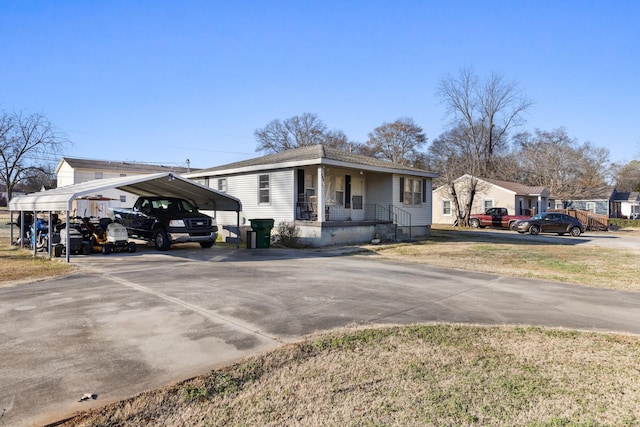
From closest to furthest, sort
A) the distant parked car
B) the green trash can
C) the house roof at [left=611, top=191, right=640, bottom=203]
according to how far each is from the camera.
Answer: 1. the green trash can
2. the distant parked car
3. the house roof at [left=611, top=191, right=640, bottom=203]

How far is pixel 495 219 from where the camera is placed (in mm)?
30797

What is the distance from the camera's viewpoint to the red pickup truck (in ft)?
98.5

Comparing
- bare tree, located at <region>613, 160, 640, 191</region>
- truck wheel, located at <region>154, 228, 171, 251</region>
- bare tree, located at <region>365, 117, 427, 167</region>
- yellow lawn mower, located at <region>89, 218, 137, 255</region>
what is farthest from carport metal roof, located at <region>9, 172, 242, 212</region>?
bare tree, located at <region>613, 160, 640, 191</region>

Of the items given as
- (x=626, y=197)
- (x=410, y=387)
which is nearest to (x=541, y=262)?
(x=410, y=387)

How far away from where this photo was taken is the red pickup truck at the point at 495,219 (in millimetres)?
30031

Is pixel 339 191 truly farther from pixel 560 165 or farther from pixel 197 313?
pixel 560 165

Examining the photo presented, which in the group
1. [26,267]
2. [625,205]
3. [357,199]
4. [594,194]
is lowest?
[26,267]

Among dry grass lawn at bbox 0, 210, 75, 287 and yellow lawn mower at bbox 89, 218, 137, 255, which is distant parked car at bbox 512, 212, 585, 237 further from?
dry grass lawn at bbox 0, 210, 75, 287

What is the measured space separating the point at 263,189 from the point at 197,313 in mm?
12917

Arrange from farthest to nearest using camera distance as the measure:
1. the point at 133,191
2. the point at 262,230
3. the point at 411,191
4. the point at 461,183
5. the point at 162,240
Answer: the point at 461,183 < the point at 411,191 < the point at 133,191 < the point at 262,230 < the point at 162,240

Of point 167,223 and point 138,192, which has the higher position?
point 138,192

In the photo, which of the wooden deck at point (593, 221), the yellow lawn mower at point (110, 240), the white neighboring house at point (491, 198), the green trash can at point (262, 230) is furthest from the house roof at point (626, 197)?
the yellow lawn mower at point (110, 240)

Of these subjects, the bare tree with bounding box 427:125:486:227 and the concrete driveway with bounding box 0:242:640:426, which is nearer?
the concrete driveway with bounding box 0:242:640:426

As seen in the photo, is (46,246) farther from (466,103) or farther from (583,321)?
(466,103)
